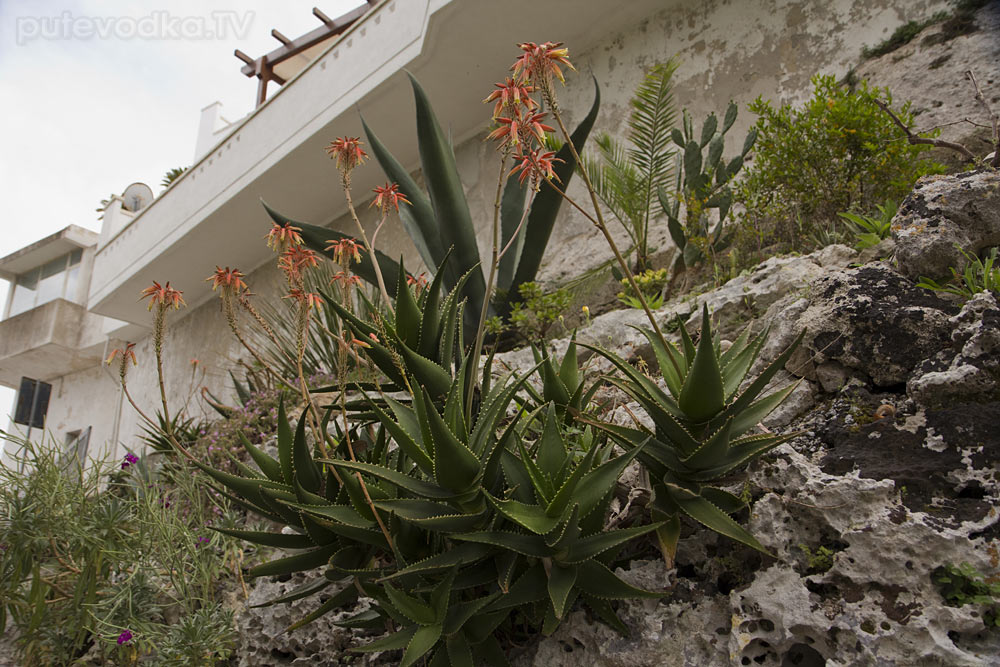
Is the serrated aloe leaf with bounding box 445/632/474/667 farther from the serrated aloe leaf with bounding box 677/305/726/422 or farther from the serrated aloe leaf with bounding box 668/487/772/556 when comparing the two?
the serrated aloe leaf with bounding box 677/305/726/422

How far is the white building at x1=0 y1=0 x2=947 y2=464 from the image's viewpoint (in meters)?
4.94

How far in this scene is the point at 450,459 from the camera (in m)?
1.70

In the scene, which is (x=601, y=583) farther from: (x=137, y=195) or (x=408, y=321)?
(x=137, y=195)

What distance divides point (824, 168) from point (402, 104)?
4032mm

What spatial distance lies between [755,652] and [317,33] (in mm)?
12805

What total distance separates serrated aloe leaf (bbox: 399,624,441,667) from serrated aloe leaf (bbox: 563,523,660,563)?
1.24ft

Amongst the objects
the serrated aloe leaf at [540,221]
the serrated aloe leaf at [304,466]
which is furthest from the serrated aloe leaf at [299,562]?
the serrated aloe leaf at [540,221]

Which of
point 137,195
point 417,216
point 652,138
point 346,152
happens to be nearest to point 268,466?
point 346,152

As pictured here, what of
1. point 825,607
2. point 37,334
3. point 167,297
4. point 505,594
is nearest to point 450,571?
point 505,594

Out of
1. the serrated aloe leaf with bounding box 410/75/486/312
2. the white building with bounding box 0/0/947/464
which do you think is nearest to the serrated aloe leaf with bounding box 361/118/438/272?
the serrated aloe leaf with bounding box 410/75/486/312

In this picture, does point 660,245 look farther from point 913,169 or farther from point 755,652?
point 755,652

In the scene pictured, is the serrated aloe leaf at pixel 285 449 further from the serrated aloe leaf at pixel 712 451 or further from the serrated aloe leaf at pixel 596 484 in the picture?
the serrated aloe leaf at pixel 712 451

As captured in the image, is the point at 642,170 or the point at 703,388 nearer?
the point at 703,388

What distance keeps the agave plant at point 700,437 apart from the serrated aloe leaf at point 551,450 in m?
0.15
